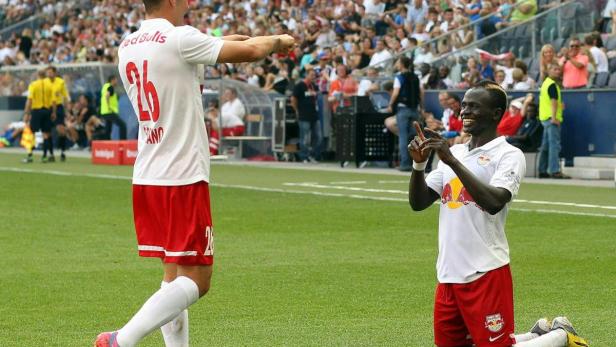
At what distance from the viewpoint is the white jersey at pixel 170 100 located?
7.31 m

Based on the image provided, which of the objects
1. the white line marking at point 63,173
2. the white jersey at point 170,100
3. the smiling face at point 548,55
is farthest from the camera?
the smiling face at point 548,55

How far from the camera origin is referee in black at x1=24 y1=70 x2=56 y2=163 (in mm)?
32000

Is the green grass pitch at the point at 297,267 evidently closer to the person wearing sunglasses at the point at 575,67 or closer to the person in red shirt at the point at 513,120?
the person in red shirt at the point at 513,120

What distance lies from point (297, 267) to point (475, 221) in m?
5.72

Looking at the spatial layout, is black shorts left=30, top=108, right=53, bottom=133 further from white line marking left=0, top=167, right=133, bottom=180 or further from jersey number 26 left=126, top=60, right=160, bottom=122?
jersey number 26 left=126, top=60, right=160, bottom=122

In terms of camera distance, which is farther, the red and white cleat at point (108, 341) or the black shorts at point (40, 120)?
the black shorts at point (40, 120)

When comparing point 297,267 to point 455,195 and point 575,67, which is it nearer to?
point 455,195

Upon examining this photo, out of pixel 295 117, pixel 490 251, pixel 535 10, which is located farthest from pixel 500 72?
pixel 490 251

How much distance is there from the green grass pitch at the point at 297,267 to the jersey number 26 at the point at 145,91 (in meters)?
1.92

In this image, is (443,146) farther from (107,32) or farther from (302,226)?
(107,32)

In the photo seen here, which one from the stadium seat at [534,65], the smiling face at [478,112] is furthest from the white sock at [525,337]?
the stadium seat at [534,65]

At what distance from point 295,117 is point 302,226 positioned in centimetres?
1534

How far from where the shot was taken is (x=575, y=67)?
2556cm

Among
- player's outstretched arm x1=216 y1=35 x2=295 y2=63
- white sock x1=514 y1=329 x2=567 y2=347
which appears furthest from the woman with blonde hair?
player's outstretched arm x1=216 y1=35 x2=295 y2=63
